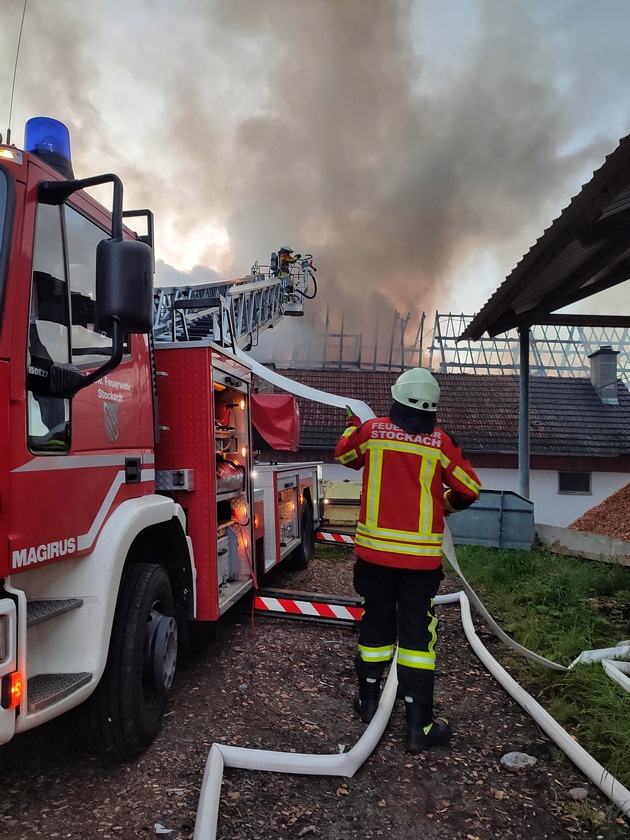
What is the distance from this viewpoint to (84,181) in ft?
7.55

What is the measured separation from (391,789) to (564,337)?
29504mm

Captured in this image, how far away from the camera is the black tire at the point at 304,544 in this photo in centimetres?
724

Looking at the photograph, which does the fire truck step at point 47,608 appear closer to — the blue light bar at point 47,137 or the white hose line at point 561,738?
the blue light bar at point 47,137

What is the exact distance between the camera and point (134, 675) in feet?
8.84

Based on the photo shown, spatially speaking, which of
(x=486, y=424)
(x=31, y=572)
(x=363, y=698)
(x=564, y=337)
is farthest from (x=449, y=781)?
(x=564, y=337)

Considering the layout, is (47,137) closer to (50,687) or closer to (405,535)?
(50,687)

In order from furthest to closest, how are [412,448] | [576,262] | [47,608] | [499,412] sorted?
[499,412], [576,262], [412,448], [47,608]

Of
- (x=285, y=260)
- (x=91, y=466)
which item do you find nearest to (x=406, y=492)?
(x=91, y=466)

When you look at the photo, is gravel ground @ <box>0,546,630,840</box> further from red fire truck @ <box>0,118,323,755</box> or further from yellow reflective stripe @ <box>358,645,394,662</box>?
yellow reflective stripe @ <box>358,645,394,662</box>

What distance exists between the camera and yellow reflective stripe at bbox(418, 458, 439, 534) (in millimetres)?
3156

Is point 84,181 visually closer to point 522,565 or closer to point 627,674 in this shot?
point 627,674

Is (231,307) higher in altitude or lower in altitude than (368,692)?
higher

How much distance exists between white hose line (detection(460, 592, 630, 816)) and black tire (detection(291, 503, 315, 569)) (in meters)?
3.13

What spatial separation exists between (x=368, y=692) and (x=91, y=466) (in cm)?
194
